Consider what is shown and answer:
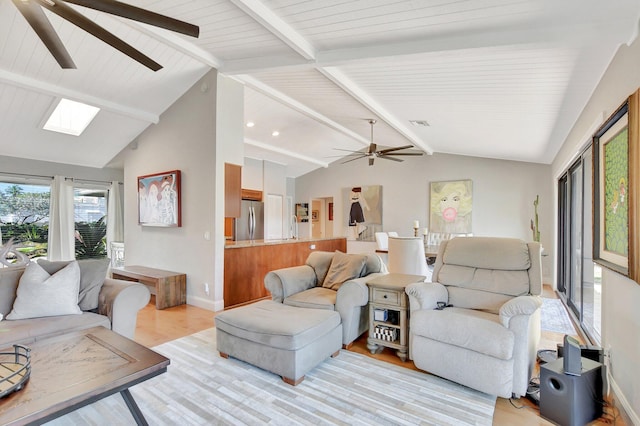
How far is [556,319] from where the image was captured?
388 cm

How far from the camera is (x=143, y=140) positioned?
5367mm

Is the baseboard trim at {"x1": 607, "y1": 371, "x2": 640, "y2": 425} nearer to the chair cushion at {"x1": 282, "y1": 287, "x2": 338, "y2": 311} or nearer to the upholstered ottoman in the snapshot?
the upholstered ottoman

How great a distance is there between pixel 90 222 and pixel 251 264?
3.97 metres

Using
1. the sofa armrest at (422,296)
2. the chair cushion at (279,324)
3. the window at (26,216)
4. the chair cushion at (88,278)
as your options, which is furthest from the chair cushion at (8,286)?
the window at (26,216)

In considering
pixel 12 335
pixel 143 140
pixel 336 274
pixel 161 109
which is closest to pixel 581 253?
pixel 336 274

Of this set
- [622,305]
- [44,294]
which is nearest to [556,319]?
[622,305]

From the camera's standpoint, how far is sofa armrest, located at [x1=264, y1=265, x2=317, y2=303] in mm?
3182

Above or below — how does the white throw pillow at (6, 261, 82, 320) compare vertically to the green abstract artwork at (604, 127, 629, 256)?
below

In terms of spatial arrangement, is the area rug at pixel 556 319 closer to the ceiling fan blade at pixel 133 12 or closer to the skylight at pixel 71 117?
the ceiling fan blade at pixel 133 12

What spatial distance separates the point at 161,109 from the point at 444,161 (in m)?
6.22

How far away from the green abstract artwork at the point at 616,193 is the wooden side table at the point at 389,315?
1422mm

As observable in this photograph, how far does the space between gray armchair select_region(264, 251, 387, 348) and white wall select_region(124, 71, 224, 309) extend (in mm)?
1475

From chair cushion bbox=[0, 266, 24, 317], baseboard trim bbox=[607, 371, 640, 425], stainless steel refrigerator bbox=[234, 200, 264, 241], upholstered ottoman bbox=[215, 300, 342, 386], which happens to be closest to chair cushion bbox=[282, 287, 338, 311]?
upholstered ottoman bbox=[215, 300, 342, 386]

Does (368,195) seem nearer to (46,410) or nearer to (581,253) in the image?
(581,253)
